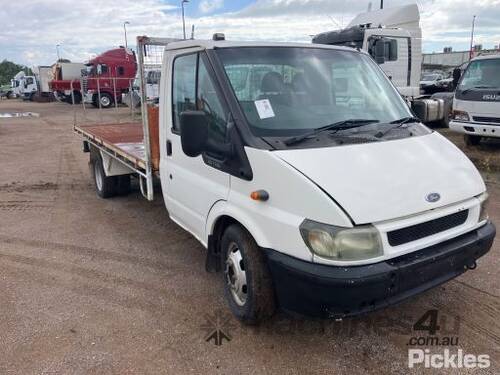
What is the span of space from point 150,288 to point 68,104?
33881mm

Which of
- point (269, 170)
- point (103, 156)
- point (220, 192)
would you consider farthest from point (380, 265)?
point (103, 156)

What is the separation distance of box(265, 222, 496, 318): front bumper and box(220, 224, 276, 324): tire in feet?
0.54

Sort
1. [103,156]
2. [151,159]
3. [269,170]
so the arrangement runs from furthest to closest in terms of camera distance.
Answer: [103,156] < [151,159] < [269,170]

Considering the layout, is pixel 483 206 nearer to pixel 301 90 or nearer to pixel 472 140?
pixel 301 90

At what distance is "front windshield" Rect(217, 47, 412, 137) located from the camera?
10.6 feet

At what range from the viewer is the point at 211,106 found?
3469mm

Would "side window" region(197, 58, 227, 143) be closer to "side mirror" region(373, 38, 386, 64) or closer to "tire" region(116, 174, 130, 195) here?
"tire" region(116, 174, 130, 195)

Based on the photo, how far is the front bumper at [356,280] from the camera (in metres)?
2.59

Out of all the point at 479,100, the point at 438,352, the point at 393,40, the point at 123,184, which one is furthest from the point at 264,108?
the point at 393,40

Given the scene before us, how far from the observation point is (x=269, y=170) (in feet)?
9.39

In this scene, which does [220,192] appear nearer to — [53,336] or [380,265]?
[380,265]

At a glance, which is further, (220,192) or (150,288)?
(150,288)

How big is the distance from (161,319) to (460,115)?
8.38 metres

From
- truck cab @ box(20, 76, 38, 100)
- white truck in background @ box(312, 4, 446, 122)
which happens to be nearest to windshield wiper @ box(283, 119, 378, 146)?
white truck in background @ box(312, 4, 446, 122)
